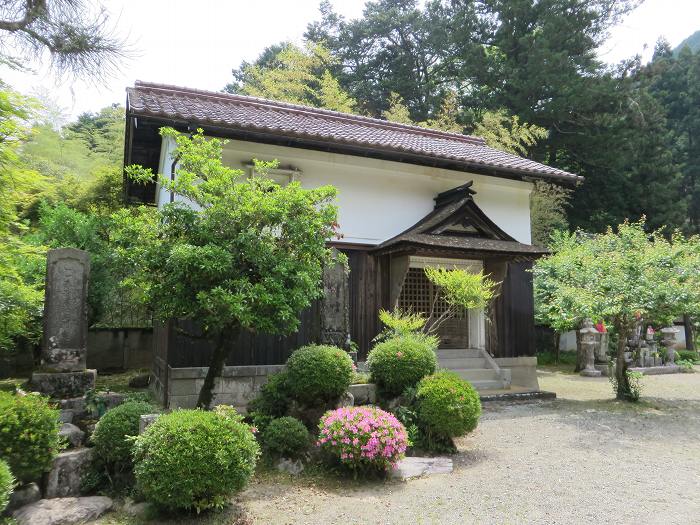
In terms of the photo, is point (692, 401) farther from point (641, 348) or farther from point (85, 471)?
point (85, 471)

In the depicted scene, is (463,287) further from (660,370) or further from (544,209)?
(544,209)

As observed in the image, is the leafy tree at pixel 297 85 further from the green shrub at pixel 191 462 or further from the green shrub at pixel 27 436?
the green shrub at pixel 191 462

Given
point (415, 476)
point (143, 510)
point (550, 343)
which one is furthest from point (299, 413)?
point (550, 343)

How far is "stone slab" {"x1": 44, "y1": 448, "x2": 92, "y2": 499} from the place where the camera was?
5398 mm

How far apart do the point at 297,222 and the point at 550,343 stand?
783 inches

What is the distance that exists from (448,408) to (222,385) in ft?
15.1

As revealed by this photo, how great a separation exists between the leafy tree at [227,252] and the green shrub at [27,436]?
176 cm

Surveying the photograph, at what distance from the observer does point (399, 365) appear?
306 inches

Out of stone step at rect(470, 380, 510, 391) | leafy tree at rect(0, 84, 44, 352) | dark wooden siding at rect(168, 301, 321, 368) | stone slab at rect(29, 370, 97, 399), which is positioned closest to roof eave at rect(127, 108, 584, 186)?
leafy tree at rect(0, 84, 44, 352)

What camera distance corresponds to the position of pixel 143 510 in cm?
499

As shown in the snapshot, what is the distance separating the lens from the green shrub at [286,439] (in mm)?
6422

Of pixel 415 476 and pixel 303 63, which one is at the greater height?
pixel 303 63

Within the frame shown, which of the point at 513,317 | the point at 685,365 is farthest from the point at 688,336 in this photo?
the point at 513,317

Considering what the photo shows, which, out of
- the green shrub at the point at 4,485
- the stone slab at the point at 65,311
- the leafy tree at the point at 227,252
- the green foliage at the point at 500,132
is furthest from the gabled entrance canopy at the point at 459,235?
the green foliage at the point at 500,132
